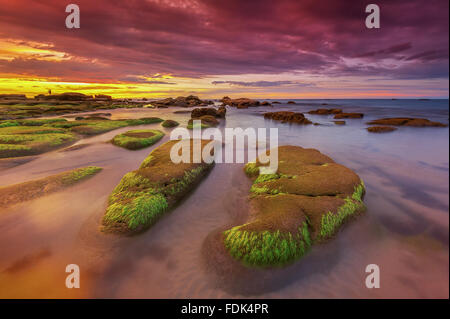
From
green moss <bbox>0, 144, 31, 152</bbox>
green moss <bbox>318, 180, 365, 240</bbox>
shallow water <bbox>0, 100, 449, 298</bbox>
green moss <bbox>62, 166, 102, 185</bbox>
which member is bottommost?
shallow water <bbox>0, 100, 449, 298</bbox>

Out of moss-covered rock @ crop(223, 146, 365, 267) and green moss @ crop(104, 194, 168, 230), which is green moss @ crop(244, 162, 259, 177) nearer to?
moss-covered rock @ crop(223, 146, 365, 267)

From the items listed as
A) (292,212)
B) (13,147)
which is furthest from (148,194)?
(13,147)

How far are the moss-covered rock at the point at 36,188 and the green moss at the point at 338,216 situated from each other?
9.22 meters

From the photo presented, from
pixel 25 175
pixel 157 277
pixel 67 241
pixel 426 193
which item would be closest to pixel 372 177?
pixel 426 193

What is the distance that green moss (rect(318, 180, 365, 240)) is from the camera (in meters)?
4.62

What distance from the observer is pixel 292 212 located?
4.79 m

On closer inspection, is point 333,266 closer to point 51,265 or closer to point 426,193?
point 426,193

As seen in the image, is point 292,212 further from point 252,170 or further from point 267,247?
point 252,170

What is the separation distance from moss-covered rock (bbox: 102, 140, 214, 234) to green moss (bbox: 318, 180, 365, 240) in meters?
4.62

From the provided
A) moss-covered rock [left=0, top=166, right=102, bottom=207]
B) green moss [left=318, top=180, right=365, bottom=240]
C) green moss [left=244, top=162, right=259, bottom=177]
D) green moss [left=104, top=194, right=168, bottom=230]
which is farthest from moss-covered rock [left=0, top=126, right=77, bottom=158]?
green moss [left=318, top=180, right=365, bottom=240]

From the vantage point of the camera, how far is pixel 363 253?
424 centimetres

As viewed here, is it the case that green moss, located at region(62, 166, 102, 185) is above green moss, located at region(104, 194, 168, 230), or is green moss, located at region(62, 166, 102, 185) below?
above

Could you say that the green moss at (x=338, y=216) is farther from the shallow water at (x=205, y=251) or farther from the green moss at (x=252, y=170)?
the green moss at (x=252, y=170)

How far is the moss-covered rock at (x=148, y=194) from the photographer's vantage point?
519 centimetres
